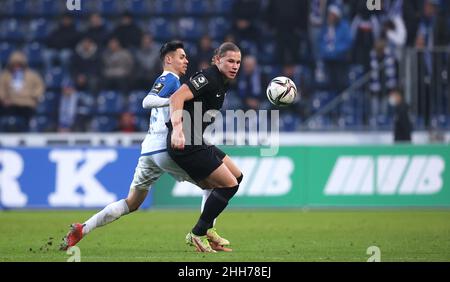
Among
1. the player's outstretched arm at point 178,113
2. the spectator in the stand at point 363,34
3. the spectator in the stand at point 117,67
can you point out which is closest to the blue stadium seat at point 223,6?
the spectator in the stand at point 117,67

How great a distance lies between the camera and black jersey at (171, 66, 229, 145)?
34.2 feet

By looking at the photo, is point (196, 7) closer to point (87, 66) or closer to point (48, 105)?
point (87, 66)

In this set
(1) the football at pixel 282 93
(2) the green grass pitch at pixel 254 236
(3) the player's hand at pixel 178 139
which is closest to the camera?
(3) the player's hand at pixel 178 139

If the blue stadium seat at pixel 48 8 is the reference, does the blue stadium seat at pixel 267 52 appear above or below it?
below

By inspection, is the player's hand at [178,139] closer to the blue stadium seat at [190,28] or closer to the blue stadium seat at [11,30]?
the blue stadium seat at [190,28]

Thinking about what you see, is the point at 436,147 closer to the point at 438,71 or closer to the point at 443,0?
the point at 438,71

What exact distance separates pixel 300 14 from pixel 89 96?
16.3 feet

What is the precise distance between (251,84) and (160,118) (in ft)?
32.4

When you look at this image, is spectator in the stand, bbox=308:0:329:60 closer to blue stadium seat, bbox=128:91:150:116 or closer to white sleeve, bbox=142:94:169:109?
blue stadium seat, bbox=128:91:150:116

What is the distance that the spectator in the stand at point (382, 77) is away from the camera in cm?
2031

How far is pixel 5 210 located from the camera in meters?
18.4

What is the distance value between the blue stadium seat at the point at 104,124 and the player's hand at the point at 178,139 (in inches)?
454

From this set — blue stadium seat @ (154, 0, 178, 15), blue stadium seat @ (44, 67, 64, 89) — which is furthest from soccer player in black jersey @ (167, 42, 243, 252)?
blue stadium seat @ (154, 0, 178, 15)

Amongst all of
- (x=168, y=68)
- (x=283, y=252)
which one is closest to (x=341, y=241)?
(x=283, y=252)
